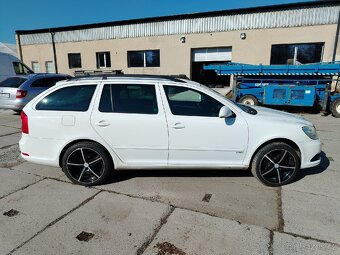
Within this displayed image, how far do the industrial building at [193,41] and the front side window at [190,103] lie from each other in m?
10.7

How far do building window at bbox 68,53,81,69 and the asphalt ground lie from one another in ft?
61.3

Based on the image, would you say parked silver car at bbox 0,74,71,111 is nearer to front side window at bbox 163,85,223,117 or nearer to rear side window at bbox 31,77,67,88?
rear side window at bbox 31,77,67,88

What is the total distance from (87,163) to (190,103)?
1.82 meters

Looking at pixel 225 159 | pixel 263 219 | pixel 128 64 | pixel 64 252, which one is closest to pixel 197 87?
pixel 225 159

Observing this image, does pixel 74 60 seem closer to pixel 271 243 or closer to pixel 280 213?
pixel 280 213

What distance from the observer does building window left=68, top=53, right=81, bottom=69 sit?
69.7 feet

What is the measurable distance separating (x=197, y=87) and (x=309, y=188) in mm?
2286

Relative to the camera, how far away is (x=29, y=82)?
886 centimetres

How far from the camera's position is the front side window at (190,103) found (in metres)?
3.59

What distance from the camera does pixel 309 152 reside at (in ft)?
12.1

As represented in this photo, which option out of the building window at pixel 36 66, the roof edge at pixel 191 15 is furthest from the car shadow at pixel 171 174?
the building window at pixel 36 66

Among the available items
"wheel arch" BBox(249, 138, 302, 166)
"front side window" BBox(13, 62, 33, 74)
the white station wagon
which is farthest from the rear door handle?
"front side window" BBox(13, 62, 33, 74)

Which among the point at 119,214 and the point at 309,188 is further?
the point at 309,188

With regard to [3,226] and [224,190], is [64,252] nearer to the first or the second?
[3,226]
